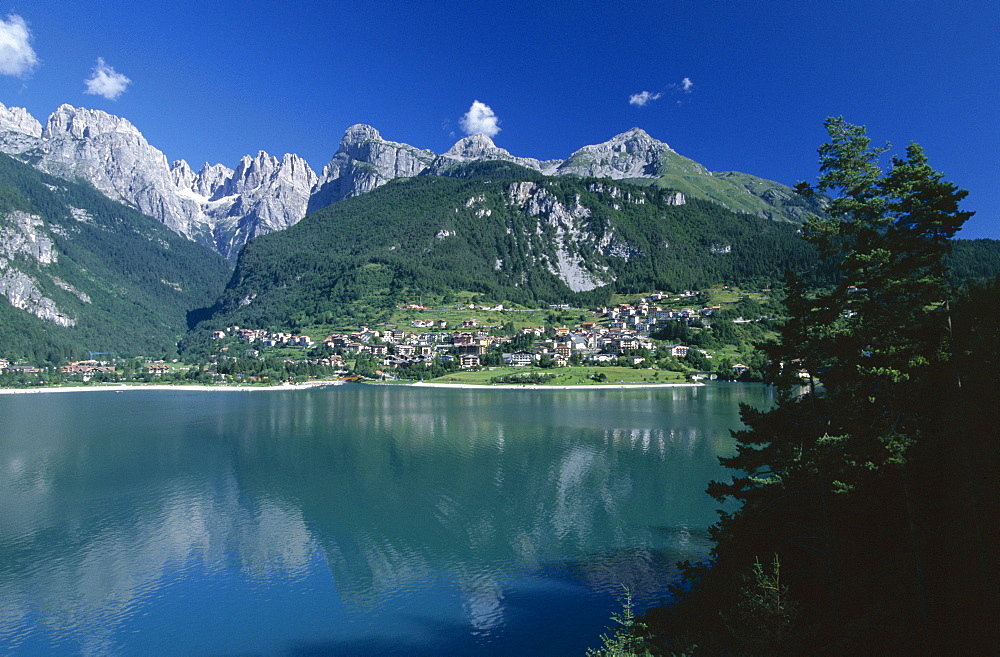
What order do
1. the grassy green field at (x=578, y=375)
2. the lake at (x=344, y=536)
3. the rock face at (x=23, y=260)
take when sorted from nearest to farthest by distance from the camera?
1. the lake at (x=344, y=536)
2. the grassy green field at (x=578, y=375)
3. the rock face at (x=23, y=260)

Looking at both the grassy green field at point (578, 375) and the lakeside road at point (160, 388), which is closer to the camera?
the grassy green field at point (578, 375)

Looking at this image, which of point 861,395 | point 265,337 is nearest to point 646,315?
point 265,337

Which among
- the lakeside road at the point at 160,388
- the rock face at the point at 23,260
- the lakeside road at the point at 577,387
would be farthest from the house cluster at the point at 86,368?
the lakeside road at the point at 577,387

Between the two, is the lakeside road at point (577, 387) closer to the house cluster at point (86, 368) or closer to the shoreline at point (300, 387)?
the shoreline at point (300, 387)

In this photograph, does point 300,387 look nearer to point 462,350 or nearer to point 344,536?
point 462,350

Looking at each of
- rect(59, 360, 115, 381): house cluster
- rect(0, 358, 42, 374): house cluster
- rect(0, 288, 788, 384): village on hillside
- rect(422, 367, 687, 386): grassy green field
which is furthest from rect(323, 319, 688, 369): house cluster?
rect(0, 358, 42, 374): house cluster

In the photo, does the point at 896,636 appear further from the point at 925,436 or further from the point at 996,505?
the point at 925,436

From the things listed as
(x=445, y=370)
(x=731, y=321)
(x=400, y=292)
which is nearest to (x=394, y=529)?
(x=445, y=370)
